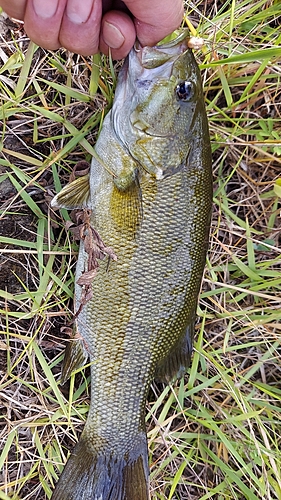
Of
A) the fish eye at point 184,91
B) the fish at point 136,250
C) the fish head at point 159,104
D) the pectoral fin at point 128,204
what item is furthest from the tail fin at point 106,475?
the fish eye at point 184,91

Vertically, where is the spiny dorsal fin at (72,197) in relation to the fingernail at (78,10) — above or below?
below

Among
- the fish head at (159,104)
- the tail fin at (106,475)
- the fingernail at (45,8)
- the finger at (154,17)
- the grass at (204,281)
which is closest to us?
the fingernail at (45,8)

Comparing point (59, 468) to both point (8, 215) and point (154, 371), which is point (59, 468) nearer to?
point (154, 371)

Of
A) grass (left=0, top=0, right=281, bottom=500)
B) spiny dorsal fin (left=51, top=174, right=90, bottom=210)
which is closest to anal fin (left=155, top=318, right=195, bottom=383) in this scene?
grass (left=0, top=0, right=281, bottom=500)

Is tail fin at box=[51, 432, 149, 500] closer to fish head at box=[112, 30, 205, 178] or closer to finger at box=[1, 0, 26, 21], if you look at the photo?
fish head at box=[112, 30, 205, 178]

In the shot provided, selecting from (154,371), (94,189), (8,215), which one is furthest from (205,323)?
(8,215)

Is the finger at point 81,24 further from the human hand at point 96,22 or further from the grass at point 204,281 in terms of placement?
the grass at point 204,281
